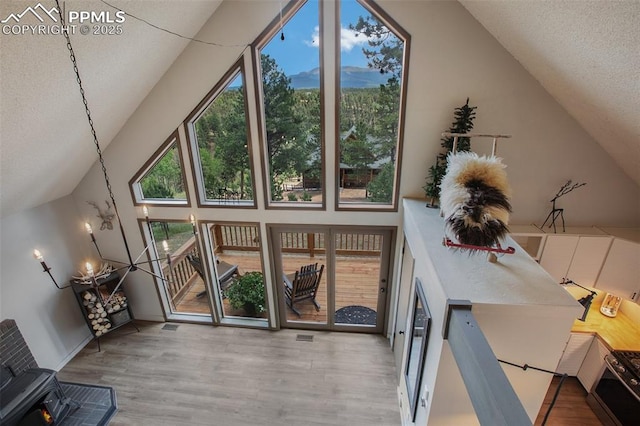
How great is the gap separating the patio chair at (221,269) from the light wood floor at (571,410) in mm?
4575

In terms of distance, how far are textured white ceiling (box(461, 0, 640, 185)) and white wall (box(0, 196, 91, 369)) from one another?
5707 mm

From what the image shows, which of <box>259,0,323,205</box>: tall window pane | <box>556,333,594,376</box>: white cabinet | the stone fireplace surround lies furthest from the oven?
the stone fireplace surround

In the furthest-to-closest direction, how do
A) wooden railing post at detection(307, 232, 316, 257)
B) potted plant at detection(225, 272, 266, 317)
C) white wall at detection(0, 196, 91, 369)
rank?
wooden railing post at detection(307, 232, 316, 257) → potted plant at detection(225, 272, 266, 317) → white wall at detection(0, 196, 91, 369)

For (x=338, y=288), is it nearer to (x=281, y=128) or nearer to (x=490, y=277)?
(x=281, y=128)

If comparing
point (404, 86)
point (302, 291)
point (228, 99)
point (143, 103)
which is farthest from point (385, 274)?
point (143, 103)

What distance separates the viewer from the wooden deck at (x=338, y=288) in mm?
4688

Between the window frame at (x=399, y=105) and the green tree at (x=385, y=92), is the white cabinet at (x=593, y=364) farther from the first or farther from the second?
the green tree at (x=385, y=92)

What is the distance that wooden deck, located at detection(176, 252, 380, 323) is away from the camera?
4688mm

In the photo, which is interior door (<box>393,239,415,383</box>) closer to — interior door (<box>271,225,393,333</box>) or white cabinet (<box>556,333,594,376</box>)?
interior door (<box>271,225,393,333</box>)

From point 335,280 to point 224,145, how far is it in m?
2.67

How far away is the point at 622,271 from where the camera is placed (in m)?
3.04

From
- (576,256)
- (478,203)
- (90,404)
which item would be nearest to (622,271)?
(576,256)

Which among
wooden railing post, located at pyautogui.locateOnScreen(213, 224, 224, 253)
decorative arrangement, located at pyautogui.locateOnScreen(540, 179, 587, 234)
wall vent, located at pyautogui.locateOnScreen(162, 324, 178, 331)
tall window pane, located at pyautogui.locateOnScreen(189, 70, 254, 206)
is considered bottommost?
wall vent, located at pyautogui.locateOnScreen(162, 324, 178, 331)

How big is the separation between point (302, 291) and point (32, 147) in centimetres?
371
